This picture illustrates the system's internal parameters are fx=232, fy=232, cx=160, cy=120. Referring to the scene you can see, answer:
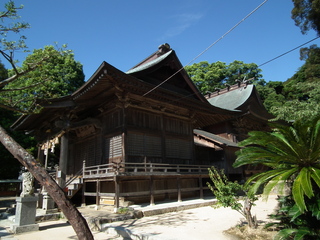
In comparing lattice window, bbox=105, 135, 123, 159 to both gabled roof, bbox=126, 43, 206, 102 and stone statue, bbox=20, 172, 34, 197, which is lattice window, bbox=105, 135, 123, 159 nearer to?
gabled roof, bbox=126, 43, 206, 102

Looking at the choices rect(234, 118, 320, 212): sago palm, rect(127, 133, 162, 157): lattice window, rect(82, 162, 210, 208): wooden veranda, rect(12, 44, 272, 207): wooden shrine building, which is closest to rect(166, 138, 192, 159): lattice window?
rect(12, 44, 272, 207): wooden shrine building

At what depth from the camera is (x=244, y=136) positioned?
21.5 meters

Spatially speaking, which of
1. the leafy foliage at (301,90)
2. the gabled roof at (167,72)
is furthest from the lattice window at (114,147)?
the leafy foliage at (301,90)

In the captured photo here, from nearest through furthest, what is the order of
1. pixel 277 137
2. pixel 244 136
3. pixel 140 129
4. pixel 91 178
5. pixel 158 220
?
pixel 277 137, pixel 158 220, pixel 91 178, pixel 140 129, pixel 244 136

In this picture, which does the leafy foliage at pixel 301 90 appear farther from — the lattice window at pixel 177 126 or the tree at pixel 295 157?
the tree at pixel 295 157

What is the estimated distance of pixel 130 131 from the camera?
12.4 meters

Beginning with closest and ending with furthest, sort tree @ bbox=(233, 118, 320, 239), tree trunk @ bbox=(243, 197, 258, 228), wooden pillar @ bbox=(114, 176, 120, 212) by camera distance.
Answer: tree @ bbox=(233, 118, 320, 239) < tree trunk @ bbox=(243, 197, 258, 228) < wooden pillar @ bbox=(114, 176, 120, 212)

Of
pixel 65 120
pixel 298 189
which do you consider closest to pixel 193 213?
pixel 298 189

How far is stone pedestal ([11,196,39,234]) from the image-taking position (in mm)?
7996

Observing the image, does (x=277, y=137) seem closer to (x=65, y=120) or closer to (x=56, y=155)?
(x=65, y=120)

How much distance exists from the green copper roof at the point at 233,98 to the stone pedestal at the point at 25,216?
58.5 feet

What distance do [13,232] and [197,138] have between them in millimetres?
14872

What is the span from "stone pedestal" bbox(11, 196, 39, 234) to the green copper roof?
1783 cm

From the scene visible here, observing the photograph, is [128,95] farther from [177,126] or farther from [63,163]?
[63,163]
